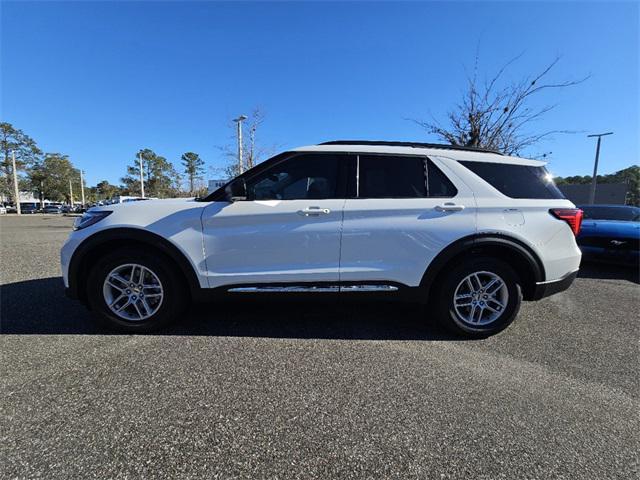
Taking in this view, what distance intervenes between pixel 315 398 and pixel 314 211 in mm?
1552

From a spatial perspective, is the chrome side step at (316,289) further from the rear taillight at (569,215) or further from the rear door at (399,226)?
the rear taillight at (569,215)

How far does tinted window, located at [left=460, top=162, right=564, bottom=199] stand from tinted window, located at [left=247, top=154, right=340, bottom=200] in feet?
4.35

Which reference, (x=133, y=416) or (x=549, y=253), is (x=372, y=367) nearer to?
(x=133, y=416)

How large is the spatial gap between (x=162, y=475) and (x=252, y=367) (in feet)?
3.30

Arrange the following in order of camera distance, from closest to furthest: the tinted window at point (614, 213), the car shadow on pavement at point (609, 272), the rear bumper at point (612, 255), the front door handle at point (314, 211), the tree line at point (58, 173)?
1. the front door handle at point (314, 211)
2. the car shadow on pavement at point (609, 272)
3. the rear bumper at point (612, 255)
4. the tinted window at point (614, 213)
5. the tree line at point (58, 173)

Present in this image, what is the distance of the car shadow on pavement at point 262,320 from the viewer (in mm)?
3182

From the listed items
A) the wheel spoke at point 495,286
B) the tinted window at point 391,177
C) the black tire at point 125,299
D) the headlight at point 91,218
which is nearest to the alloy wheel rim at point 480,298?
the wheel spoke at point 495,286

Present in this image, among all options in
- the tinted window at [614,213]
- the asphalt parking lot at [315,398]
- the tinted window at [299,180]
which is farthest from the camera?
the tinted window at [614,213]

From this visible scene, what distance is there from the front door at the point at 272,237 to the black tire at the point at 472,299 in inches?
42.2

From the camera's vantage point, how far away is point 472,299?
10.4ft

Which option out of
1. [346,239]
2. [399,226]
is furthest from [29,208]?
[399,226]

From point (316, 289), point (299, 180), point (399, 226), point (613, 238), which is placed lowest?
point (316, 289)

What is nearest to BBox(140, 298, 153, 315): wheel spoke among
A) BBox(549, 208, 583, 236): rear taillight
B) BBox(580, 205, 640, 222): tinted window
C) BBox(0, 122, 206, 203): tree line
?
BBox(549, 208, 583, 236): rear taillight

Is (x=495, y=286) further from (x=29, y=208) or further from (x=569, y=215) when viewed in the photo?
(x=29, y=208)
